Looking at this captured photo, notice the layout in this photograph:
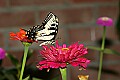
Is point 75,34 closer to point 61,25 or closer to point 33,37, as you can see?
point 61,25

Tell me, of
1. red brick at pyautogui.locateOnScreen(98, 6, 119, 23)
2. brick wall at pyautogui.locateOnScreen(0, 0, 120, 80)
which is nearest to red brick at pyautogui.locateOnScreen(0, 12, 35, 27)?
brick wall at pyautogui.locateOnScreen(0, 0, 120, 80)

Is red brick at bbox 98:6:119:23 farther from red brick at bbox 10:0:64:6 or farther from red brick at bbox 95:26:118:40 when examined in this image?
red brick at bbox 10:0:64:6

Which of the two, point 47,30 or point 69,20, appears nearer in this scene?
point 47,30

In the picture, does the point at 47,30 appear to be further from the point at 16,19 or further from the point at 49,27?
the point at 16,19

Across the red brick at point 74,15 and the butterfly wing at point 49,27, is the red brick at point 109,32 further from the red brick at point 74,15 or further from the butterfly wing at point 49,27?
the butterfly wing at point 49,27

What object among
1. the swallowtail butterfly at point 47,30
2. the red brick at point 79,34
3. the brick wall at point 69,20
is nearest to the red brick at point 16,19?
the brick wall at point 69,20

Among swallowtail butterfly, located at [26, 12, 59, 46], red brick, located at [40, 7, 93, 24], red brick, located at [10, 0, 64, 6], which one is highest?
red brick, located at [10, 0, 64, 6]

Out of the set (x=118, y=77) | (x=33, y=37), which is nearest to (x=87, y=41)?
(x=118, y=77)

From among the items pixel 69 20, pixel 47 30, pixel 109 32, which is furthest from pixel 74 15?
pixel 47 30
